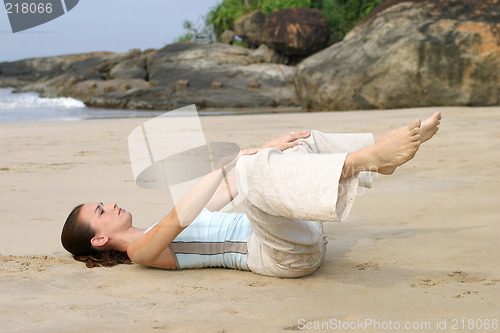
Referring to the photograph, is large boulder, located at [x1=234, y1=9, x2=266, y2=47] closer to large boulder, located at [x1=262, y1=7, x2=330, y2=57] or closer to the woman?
large boulder, located at [x1=262, y1=7, x2=330, y2=57]

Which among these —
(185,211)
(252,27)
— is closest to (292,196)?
(185,211)

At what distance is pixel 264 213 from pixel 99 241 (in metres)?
0.80

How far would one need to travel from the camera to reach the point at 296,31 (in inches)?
714

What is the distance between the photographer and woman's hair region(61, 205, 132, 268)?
111 inches

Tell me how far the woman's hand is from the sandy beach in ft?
1.81

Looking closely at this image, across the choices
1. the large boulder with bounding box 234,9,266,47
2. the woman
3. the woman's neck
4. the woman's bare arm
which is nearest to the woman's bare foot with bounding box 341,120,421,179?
the woman

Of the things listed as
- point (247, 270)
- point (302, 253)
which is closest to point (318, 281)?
point (302, 253)

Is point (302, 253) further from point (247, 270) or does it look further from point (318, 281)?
point (247, 270)

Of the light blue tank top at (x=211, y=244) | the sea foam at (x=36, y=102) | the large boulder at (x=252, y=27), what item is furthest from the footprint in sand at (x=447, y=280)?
the large boulder at (x=252, y=27)

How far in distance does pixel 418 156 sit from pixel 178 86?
42.7 feet

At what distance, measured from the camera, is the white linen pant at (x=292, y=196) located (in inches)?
87.1

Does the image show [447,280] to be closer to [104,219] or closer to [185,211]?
[185,211]

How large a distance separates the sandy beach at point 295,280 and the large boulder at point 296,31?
1328 cm

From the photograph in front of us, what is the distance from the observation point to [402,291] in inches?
96.0
